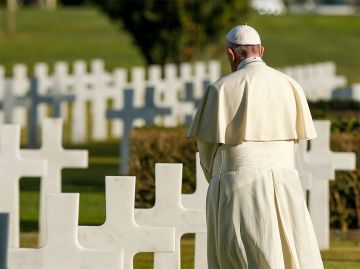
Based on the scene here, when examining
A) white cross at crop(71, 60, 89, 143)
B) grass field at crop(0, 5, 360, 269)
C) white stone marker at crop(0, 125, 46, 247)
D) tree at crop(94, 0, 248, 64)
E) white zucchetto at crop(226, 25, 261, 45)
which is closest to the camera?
white zucchetto at crop(226, 25, 261, 45)

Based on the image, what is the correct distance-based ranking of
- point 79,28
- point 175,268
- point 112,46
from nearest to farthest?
point 175,268 < point 112,46 < point 79,28

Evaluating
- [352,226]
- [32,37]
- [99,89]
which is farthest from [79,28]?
[352,226]

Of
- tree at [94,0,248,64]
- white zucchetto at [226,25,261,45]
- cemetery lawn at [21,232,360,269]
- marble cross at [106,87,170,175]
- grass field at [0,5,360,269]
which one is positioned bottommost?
cemetery lawn at [21,232,360,269]

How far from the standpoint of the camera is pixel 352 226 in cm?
1208

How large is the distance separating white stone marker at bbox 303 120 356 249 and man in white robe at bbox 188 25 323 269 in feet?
11.6

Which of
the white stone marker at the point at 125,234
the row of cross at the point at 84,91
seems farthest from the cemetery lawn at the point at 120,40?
the white stone marker at the point at 125,234

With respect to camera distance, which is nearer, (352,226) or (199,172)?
(199,172)

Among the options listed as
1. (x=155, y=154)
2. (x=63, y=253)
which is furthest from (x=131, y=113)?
(x=63, y=253)

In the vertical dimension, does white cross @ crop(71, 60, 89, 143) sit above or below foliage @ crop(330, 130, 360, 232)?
above

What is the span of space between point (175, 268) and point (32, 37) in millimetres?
39022

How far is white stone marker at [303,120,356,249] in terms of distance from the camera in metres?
11.1

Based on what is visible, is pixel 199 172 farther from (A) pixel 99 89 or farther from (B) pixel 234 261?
(A) pixel 99 89

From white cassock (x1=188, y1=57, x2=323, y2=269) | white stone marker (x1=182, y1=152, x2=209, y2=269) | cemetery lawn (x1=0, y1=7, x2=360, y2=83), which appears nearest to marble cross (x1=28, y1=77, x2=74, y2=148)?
white stone marker (x1=182, y1=152, x2=209, y2=269)

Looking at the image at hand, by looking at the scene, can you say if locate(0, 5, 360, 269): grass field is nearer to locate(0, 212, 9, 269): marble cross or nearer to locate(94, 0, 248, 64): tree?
locate(94, 0, 248, 64): tree
